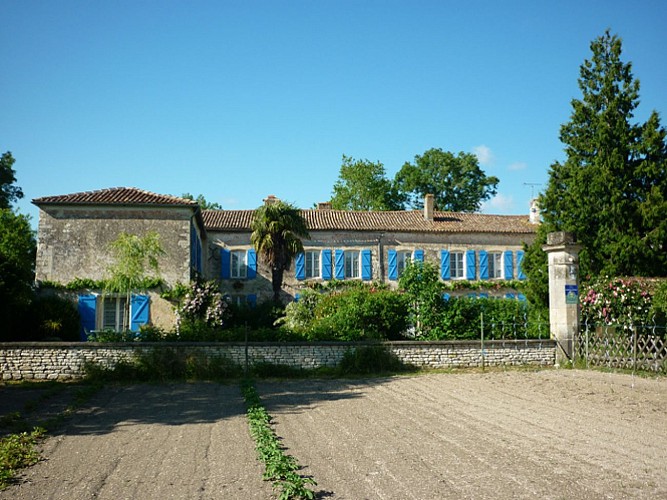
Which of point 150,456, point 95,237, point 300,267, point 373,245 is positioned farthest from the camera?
point 373,245

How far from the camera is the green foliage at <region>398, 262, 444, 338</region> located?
16.1 meters

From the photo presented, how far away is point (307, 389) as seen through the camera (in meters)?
12.2

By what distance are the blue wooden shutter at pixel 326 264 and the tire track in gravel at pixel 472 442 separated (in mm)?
18026

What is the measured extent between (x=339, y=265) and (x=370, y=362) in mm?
15558

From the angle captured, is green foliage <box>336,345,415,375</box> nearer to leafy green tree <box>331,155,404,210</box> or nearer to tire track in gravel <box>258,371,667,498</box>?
tire track in gravel <box>258,371,667,498</box>

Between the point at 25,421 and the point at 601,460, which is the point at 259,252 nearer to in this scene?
the point at 25,421

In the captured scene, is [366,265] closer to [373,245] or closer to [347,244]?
[373,245]

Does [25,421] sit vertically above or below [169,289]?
below


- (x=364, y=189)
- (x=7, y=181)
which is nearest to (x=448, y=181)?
(x=364, y=189)

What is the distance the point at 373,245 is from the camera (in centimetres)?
3028

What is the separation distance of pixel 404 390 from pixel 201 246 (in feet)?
57.5

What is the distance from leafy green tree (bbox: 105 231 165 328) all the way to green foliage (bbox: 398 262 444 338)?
9.36 meters

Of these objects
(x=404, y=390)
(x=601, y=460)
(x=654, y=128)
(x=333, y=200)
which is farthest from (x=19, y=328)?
(x=333, y=200)

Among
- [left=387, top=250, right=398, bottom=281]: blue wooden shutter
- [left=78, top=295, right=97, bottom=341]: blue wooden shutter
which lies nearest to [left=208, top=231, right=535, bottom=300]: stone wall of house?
[left=387, top=250, right=398, bottom=281]: blue wooden shutter
